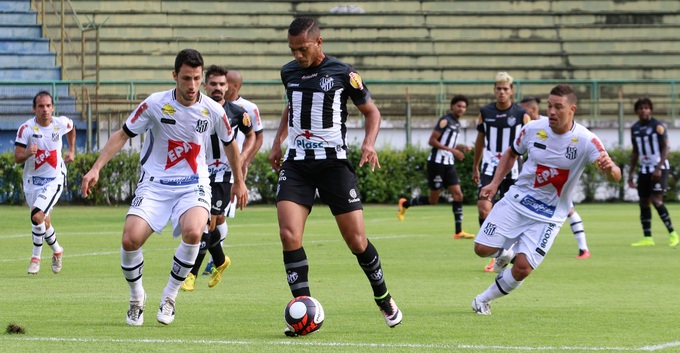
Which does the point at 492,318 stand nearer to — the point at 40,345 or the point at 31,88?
the point at 40,345

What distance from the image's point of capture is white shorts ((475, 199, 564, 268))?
10.1 metres

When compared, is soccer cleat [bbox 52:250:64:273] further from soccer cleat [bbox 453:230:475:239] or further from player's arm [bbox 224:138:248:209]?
soccer cleat [bbox 453:230:475:239]

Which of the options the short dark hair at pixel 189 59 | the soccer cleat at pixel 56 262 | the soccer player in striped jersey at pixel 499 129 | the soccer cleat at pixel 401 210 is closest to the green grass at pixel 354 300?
the soccer cleat at pixel 56 262

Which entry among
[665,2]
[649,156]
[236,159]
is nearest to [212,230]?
[236,159]

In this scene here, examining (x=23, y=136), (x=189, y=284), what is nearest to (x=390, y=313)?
(x=189, y=284)

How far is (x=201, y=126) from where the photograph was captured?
9.28 meters

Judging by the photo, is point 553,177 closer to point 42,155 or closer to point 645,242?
point 42,155

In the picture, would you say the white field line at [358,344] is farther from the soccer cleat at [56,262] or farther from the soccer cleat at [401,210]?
the soccer cleat at [401,210]

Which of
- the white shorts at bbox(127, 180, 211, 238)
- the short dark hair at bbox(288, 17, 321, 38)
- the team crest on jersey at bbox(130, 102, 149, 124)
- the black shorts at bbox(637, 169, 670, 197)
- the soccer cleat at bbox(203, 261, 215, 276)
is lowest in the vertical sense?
the soccer cleat at bbox(203, 261, 215, 276)

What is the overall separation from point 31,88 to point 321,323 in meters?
23.7

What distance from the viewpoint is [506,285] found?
981 cm

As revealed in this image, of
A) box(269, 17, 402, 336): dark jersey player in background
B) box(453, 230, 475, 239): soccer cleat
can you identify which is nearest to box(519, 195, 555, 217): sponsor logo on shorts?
box(269, 17, 402, 336): dark jersey player in background

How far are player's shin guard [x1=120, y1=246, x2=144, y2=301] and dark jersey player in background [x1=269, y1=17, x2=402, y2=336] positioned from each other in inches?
45.8

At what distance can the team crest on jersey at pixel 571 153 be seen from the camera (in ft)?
33.6
